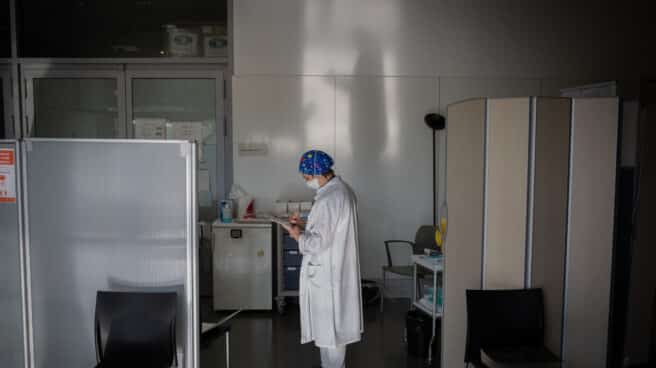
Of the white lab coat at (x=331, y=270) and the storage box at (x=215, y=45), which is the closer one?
the white lab coat at (x=331, y=270)

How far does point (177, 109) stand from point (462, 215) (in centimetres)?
350

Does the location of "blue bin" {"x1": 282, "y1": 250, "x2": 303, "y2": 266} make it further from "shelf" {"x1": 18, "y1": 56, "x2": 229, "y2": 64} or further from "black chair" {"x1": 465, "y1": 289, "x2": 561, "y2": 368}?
"black chair" {"x1": 465, "y1": 289, "x2": 561, "y2": 368}

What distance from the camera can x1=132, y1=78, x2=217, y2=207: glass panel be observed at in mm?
4969

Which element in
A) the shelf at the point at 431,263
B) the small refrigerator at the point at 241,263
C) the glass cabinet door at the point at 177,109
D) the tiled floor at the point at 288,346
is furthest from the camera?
the glass cabinet door at the point at 177,109

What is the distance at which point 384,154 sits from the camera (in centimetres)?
486

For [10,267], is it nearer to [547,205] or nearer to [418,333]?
[418,333]

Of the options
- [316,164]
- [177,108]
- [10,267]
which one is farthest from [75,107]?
[316,164]

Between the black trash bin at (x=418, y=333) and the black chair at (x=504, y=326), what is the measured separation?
1.04m

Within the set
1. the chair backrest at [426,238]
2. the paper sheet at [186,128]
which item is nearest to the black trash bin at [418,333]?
the chair backrest at [426,238]

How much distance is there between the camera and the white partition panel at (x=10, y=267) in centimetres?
229

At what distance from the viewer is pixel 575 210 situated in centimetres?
251

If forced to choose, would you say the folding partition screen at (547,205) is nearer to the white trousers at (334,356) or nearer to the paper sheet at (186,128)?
the white trousers at (334,356)

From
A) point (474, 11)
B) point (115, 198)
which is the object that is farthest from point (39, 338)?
point (474, 11)

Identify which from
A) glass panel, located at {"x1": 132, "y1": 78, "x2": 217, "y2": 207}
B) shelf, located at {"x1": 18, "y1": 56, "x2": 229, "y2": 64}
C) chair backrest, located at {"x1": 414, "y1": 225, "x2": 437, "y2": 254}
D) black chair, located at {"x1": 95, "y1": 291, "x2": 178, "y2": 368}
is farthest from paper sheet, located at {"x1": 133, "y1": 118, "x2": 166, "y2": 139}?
black chair, located at {"x1": 95, "y1": 291, "x2": 178, "y2": 368}
